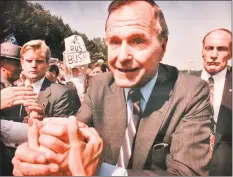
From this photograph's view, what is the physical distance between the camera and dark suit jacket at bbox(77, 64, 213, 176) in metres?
2.99

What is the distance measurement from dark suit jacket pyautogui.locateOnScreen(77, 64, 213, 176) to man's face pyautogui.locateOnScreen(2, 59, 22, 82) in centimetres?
69

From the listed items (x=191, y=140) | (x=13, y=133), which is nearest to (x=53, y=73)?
(x=13, y=133)

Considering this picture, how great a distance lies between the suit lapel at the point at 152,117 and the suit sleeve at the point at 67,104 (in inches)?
25.2

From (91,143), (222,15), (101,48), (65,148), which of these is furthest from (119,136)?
(222,15)

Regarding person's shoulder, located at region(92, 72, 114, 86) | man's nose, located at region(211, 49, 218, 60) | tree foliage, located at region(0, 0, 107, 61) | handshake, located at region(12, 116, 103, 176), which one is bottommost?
handshake, located at region(12, 116, 103, 176)

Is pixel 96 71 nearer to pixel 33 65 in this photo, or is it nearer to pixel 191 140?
pixel 33 65

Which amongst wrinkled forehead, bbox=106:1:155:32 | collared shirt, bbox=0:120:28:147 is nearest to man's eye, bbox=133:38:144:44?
wrinkled forehead, bbox=106:1:155:32

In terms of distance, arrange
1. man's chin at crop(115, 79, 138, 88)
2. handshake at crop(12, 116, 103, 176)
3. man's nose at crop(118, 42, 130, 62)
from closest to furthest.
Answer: handshake at crop(12, 116, 103, 176)
man's nose at crop(118, 42, 130, 62)
man's chin at crop(115, 79, 138, 88)

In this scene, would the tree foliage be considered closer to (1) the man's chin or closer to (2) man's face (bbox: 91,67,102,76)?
(2) man's face (bbox: 91,67,102,76)

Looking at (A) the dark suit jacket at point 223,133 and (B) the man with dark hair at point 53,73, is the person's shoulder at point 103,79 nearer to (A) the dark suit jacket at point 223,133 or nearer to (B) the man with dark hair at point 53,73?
(B) the man with dark hair at point 53,73

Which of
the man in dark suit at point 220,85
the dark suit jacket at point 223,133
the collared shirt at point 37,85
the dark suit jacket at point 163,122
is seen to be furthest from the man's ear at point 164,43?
the collared shirt at point 37,85

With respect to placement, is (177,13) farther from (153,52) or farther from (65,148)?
(65,148)

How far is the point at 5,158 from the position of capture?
3.16 metres

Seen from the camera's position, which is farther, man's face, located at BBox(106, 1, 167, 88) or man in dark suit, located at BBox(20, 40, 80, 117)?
man in dark suit, located at BBox(20, 40, 80, 117)
